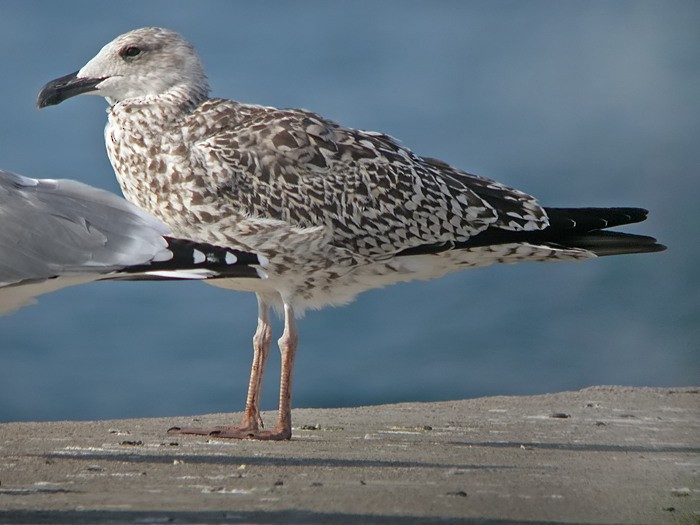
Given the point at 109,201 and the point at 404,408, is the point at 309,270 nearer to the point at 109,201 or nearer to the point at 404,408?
the point at 109,201

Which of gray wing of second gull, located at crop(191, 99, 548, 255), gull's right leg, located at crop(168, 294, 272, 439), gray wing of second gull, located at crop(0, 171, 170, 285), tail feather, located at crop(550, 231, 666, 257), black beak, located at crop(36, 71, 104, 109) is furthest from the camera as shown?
tail feather, located at crop(550, 231, 666, 257)

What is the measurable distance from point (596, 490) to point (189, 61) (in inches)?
198

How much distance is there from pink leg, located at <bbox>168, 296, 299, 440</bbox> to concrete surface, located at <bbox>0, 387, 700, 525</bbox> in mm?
172

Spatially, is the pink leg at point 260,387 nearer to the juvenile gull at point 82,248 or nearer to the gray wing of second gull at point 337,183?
the gray wing of second gull at point 337,183

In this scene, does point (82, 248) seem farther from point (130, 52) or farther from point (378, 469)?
point (130, 52)

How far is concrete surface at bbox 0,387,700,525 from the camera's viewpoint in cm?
540

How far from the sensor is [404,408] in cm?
1045

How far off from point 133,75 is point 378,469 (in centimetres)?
413

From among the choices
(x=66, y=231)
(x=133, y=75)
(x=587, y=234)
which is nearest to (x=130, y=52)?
(x=133, y=75)

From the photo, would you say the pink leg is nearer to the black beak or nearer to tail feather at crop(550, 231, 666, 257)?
the black beak

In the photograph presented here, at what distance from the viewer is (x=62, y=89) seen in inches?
354

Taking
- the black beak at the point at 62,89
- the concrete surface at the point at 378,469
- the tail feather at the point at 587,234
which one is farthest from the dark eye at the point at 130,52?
the tail feather at the point at 587,234

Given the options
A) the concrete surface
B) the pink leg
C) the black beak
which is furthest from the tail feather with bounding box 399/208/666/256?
the black beak

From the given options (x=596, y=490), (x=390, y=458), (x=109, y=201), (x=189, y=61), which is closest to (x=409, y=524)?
(x=596, y=490)
